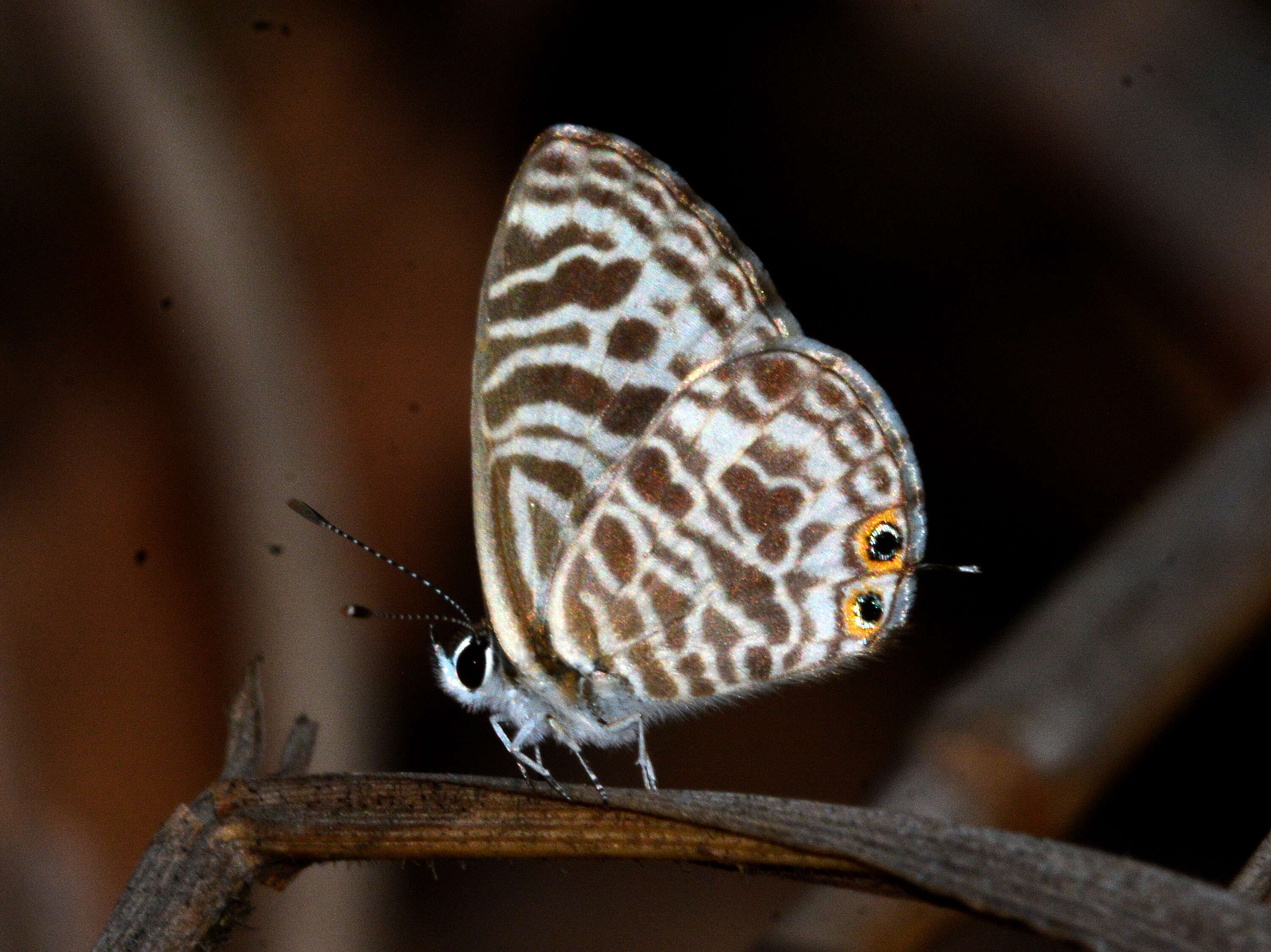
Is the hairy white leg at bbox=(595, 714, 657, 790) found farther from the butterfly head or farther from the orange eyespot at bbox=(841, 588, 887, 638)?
the orange eyespot at bbox=(841, 588, 887, 638)

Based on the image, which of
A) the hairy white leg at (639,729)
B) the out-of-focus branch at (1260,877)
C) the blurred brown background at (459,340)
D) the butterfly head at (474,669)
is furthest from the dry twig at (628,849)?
the blurred brown background at (459,340)

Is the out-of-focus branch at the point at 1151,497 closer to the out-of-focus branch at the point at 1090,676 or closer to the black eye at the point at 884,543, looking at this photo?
the out-of-focus branch at the point at 1090,676

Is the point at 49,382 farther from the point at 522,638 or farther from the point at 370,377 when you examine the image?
the point at 522,638

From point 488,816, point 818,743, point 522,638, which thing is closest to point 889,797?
point 522,638

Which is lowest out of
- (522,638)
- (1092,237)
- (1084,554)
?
(522,638)

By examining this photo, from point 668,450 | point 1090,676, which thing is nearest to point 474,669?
point 668,450

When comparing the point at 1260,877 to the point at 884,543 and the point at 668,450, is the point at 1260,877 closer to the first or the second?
the point at 884,543
